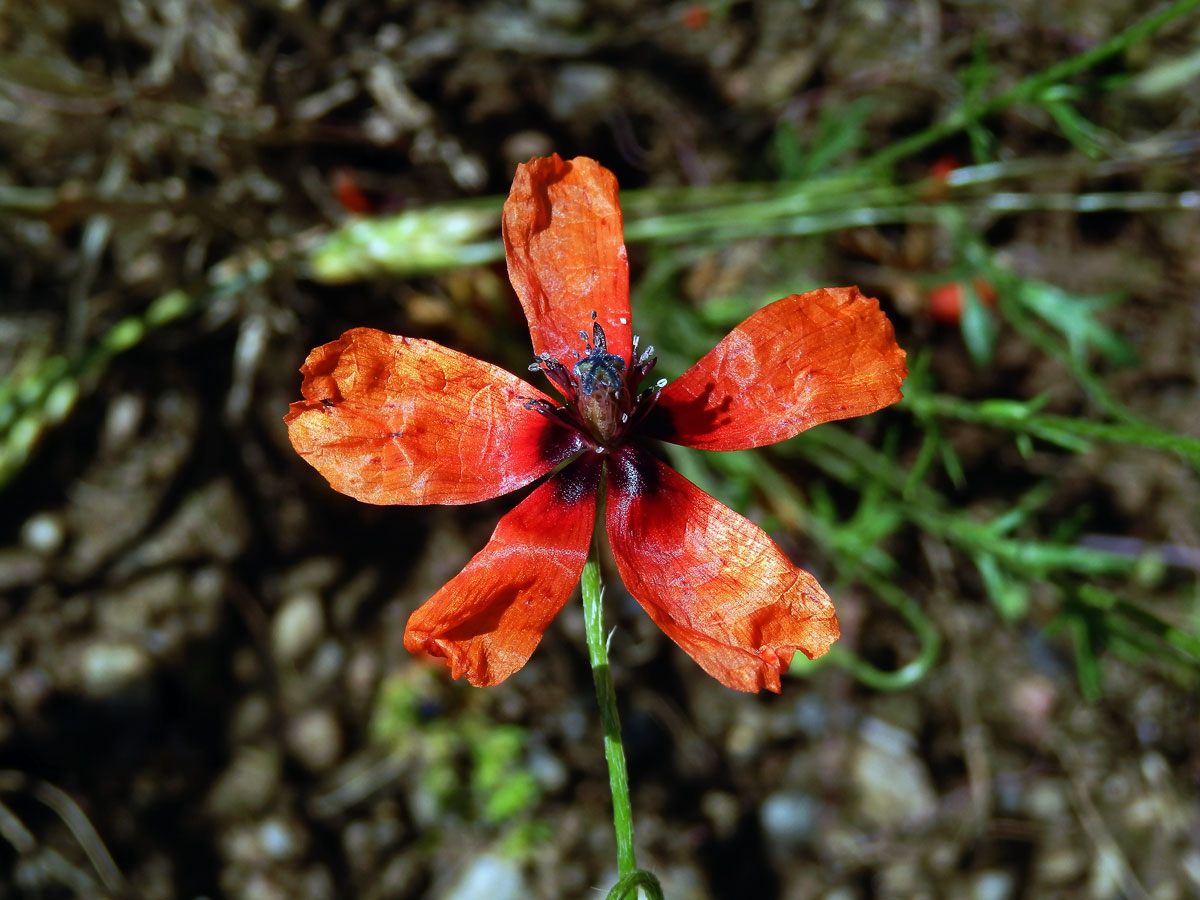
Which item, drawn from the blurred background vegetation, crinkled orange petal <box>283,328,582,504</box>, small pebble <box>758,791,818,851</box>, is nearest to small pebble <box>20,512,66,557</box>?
the blurred background vegetation

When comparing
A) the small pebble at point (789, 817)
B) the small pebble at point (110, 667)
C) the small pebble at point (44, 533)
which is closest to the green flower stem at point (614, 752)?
the small pebble at point (789, 817)

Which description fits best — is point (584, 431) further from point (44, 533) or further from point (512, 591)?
point (44, 533)

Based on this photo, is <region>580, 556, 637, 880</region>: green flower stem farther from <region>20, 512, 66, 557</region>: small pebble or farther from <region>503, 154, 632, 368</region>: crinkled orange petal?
<region>20, 512, 66, 557</region>: small pebble

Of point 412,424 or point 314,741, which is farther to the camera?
point 314,741

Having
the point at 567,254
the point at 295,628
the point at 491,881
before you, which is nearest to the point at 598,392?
the point at 567,254

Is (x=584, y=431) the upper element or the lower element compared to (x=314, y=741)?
upper

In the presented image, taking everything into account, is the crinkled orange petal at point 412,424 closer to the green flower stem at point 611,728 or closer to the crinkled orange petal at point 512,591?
the crinkled orange petal at point 512,591

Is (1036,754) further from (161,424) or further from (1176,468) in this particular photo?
(161,424)
